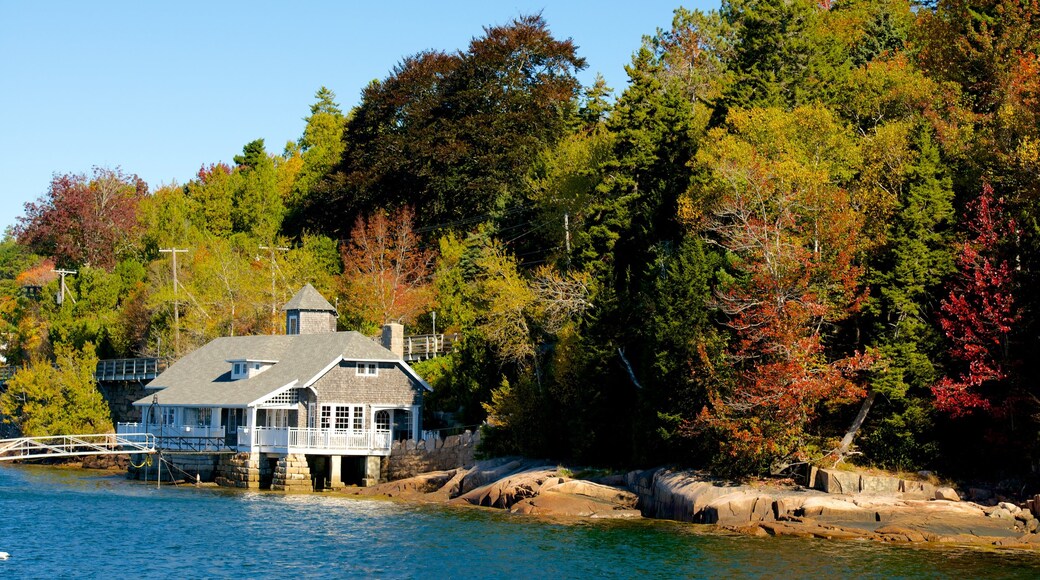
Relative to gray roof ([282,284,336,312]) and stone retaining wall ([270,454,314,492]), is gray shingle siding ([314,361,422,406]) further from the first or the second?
gray roof ([282,284,336,312])

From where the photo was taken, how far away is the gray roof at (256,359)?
6134cm

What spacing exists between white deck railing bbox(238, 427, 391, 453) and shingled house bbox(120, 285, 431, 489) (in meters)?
0.05

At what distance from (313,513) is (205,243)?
47.9 metres

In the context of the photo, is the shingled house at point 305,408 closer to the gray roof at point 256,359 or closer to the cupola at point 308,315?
the gray roof at point 256,359

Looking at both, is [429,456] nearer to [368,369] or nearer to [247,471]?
[368,369]

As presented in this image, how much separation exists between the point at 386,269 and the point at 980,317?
43440 millimetres

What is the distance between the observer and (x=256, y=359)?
64.6m

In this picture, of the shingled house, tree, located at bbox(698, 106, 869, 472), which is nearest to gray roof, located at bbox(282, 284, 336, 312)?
the shingled house

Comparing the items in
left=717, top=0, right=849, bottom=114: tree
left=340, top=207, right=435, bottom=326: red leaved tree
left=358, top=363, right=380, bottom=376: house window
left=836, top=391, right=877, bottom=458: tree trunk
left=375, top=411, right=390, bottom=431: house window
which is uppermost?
left=717, top=0, right=849, bottom=114: tree

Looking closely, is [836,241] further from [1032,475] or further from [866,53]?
[866,53]

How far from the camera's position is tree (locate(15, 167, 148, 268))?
101 m

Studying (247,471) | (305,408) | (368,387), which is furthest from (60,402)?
(368,387)

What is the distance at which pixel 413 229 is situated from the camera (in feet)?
278

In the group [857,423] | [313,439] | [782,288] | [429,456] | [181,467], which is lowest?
[181,467]
